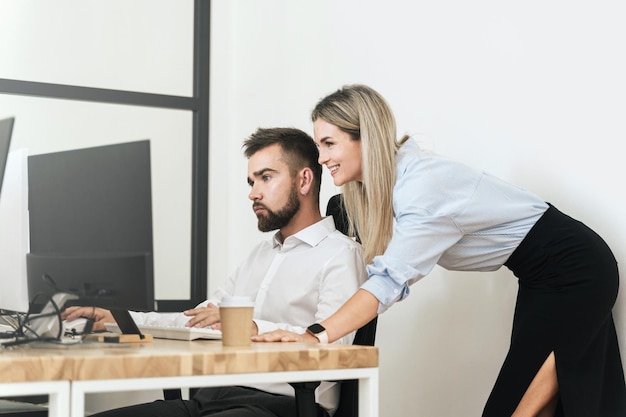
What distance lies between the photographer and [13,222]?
1.62 m

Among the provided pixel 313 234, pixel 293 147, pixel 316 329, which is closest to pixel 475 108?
pixel 293 147

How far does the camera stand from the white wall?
2.24 metres

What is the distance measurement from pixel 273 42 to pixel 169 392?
7.65 feet

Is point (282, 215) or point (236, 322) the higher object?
point (282, 215)

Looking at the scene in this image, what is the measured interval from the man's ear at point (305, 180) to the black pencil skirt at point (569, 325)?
0.63 metres

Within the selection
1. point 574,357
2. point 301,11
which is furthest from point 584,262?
point 301,11

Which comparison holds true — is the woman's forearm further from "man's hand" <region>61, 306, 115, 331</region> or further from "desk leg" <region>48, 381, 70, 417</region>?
"desk leg" <region>48, 381, 70, 417</region>

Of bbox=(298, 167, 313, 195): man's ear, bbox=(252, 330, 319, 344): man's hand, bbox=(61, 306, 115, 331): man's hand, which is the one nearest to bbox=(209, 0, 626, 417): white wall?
bbox=(298, 167, 313, 195): man's ear

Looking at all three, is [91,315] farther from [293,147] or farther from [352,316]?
[293,147]

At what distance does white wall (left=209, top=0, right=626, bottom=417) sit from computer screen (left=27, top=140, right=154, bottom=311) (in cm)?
132

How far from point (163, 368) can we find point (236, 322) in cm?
25

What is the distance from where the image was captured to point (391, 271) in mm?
1945

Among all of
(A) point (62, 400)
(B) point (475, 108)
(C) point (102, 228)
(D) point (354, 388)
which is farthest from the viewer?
(B) point (475, 108)

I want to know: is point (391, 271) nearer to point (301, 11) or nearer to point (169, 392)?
point (169, 392)
